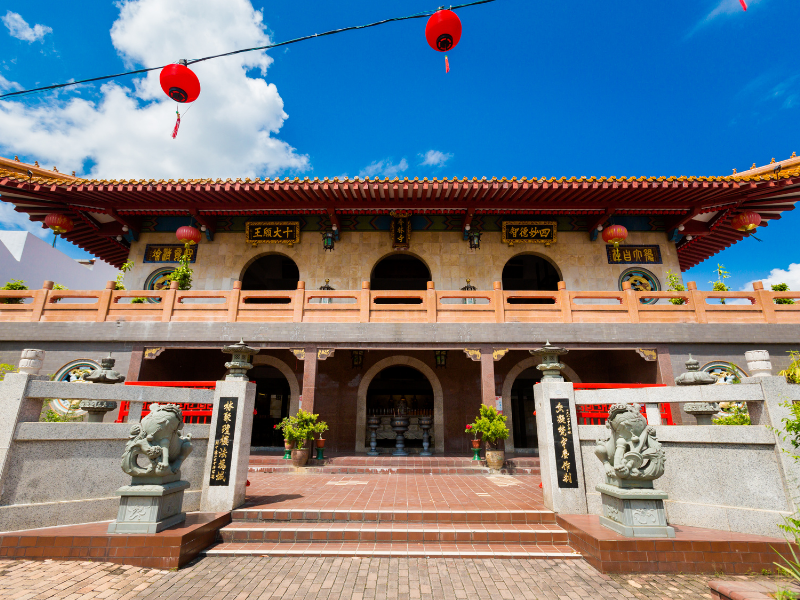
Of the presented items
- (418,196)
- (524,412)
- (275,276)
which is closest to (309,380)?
(418,196)

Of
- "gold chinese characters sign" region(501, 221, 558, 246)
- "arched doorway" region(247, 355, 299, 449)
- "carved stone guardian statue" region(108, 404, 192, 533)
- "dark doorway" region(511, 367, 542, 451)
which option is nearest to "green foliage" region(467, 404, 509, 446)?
"dark doorway" region(511, 367, 542, 451)

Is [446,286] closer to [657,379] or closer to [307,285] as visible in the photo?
[307,285]

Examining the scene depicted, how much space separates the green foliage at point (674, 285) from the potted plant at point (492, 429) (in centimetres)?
521

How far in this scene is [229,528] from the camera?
4.84 meters

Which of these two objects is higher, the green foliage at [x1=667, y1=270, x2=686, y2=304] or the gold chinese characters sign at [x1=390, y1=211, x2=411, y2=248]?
the gold chinese characters sign at [x1=390, y1=211, x2=411, y2=248]

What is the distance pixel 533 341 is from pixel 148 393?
293 inches

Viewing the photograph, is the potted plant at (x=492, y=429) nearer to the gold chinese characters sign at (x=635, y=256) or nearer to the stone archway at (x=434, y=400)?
the stone archway at (x=434, y=400)

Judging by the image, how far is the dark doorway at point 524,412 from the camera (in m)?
11.6

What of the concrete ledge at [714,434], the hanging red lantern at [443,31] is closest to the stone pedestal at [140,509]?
the concrete ledge at [714,434]

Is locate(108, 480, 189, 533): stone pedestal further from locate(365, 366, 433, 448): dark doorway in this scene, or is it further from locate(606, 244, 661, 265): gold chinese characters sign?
locate(606, 244, 661, 265): gold chinese characters sign

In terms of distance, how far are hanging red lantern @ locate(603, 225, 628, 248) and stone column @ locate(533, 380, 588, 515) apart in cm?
675

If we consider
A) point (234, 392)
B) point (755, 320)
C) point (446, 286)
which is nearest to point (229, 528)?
point (234, 392)

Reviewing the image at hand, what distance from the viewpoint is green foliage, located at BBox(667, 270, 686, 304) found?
9.52m

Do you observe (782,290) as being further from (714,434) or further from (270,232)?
(270,232)
